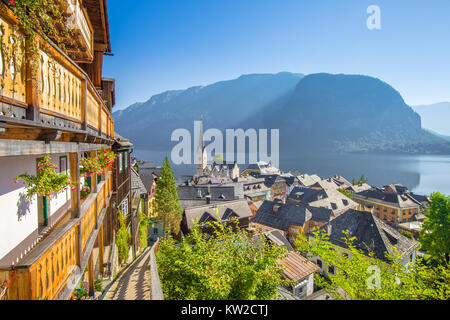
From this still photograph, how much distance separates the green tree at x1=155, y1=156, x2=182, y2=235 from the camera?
29281 mm

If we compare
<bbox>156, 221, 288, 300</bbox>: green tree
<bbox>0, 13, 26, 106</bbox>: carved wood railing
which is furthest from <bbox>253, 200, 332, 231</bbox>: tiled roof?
<bbox>0, 13, 26, 106</bbox>: carved wood railing

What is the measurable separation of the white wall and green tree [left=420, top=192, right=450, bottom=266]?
32.8 meters

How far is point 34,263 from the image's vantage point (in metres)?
3.19

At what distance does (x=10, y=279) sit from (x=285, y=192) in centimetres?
7562

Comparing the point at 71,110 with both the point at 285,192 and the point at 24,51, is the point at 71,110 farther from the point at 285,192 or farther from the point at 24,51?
the point at 285,192

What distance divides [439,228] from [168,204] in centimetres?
2995

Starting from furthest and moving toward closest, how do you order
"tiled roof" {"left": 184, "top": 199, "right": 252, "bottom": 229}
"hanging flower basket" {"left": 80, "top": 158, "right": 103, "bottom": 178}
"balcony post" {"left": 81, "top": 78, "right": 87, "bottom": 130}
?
"tiled roof" {"left": 184, "top": 199, "right": 252, "bottom": 229} < "hanging flower basket" {"left": 80, "top": 158, "right": 103, "bottom": 178} < "balcony post" {"left": 81, "top": 78, "right": 87, "bottom": 130}

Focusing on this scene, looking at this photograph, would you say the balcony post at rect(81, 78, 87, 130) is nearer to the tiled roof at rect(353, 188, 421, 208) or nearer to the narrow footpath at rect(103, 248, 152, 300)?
the narrow footpath at rect(103, 248, 152, 300)

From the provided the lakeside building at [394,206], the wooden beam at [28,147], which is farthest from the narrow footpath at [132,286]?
the lakeside building at [394,206]

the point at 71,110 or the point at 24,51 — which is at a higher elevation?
the point at 24,51

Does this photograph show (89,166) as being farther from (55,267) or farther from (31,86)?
(31,86)

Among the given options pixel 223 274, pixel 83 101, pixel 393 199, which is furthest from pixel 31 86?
pixel 393 199

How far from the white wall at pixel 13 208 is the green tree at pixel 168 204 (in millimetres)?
24315
